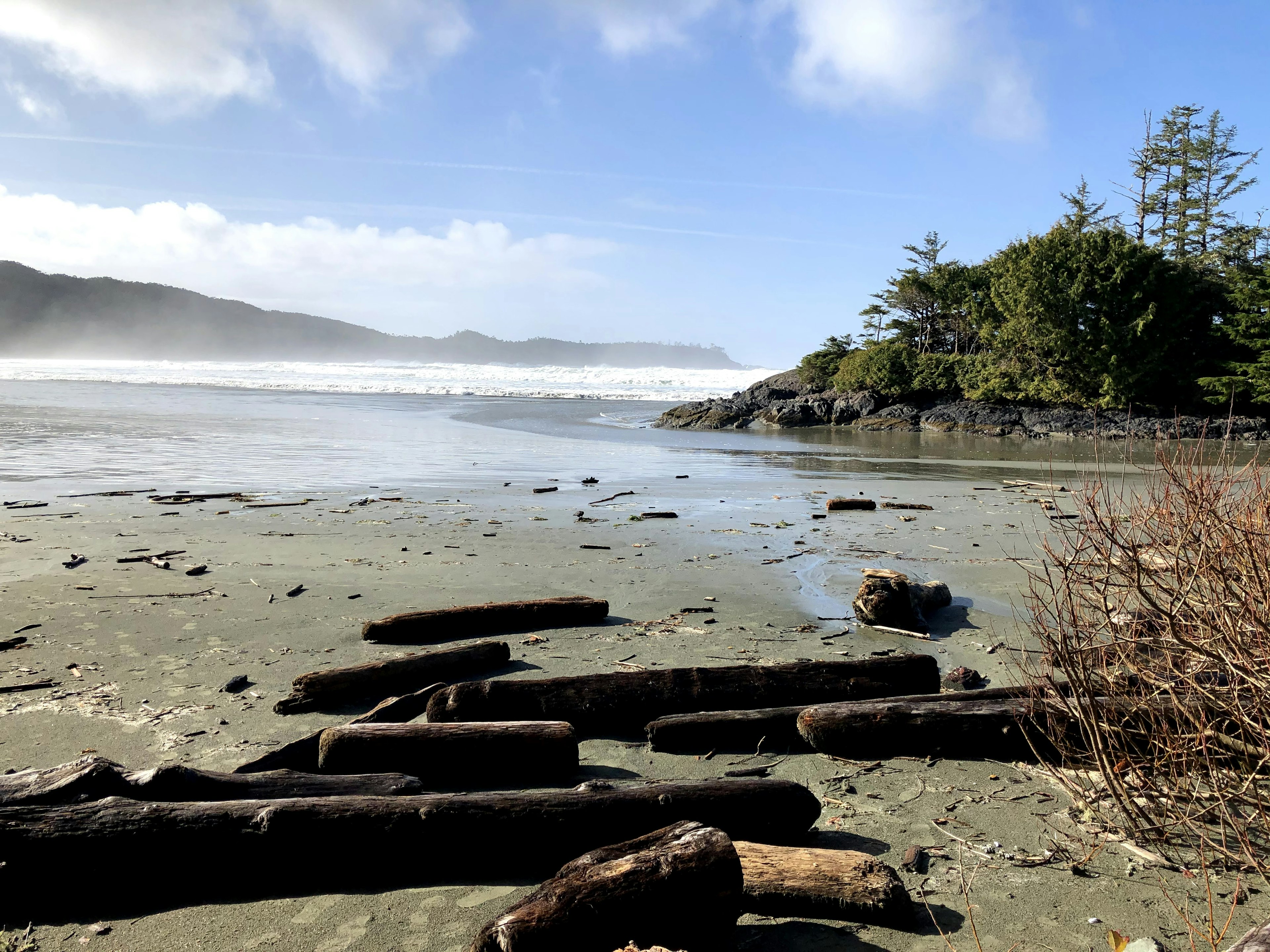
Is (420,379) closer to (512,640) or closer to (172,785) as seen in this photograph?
(512,640)

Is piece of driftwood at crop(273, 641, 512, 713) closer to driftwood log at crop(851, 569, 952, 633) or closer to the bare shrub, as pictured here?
driftwood log at crop(851, 569, 952, 633)

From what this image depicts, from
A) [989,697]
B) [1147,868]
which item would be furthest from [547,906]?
[989,697]

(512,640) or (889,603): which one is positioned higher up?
(889,603)

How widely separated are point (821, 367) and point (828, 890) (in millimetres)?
50137

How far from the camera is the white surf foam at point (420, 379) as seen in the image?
62000mm

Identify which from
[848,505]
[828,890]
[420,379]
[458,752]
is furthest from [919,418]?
[420,379]

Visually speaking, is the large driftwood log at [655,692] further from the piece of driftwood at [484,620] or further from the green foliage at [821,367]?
the green foliage at [821,367]

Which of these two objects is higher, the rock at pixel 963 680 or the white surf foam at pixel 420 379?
the white surf foam at pixel 420 379

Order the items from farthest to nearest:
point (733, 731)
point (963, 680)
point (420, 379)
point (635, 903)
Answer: point (420, 379) → point (963, 680) → point (733, 731) → point (635, 903)

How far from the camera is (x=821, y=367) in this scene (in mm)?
51094

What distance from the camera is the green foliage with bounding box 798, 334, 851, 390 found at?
166 feet

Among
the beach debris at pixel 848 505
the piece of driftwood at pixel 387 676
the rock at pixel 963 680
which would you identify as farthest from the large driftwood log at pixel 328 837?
the beach debris at pixel 848 505

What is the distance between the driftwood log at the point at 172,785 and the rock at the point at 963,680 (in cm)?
327

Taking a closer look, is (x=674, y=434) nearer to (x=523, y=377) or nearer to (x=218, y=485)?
(x=218, y=485)
